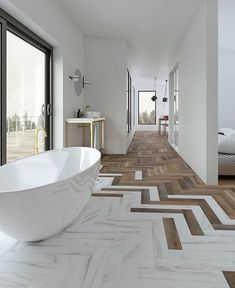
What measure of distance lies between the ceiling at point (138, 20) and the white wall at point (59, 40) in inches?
10.4

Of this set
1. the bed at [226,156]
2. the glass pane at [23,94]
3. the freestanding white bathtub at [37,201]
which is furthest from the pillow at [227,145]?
the glass pane at [23,94]

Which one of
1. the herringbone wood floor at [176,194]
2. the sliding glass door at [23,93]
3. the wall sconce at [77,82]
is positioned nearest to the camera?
the herringbone wood floor at [176,194]

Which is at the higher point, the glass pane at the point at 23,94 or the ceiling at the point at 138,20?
the ceiling at the point at 138,20

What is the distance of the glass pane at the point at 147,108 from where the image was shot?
1455 cm

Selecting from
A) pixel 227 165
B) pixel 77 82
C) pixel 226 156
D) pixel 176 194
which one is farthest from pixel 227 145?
pixel 77 82

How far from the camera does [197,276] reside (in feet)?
5.20

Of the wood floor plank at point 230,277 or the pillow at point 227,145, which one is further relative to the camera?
the pillow at point 227,145

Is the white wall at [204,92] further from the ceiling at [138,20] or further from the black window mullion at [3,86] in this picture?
the black window mullion at [3,86]

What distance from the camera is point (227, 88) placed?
7.07 meters

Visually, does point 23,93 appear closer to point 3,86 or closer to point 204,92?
point 3,86

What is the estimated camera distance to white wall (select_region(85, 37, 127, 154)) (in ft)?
20.4

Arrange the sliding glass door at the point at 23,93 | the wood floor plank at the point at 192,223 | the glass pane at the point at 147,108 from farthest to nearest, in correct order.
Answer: the glass pane at the point at 147,108 → the sliding glass door at the point at 23,93 → the wood floor plank at the point at 192,223

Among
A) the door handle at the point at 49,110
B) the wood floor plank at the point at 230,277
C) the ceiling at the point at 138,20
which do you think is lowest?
the wood floor plank at the point at 230,277

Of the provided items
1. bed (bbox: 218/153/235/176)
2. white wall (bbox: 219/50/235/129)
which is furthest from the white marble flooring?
white wall (bbox: 219/50/235/129)
